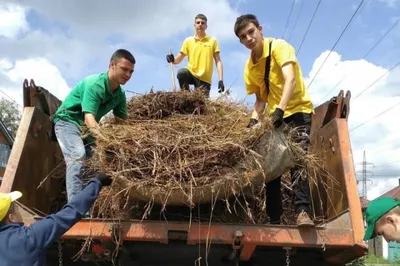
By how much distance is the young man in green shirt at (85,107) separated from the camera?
4.02 metres

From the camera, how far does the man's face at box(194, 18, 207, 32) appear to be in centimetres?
704

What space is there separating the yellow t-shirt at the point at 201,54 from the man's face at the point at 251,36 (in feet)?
8.61

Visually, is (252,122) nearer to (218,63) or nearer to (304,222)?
(304,222)

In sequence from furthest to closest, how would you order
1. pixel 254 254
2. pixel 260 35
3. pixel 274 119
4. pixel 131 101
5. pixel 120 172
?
pixel 131 101, pixel 260 35, pixel 254 254, pixel 274 119, pixel 120 172

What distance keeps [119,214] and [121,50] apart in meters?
1.27

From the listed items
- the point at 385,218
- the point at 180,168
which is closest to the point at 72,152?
the point at 180,168

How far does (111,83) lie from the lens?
14.4 feet

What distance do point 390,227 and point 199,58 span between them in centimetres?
483

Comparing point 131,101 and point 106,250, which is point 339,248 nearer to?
point 106,250

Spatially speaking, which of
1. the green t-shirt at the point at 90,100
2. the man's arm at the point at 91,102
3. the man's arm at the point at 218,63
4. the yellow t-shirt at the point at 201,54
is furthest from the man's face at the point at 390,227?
the man's arm at the point at 218,63

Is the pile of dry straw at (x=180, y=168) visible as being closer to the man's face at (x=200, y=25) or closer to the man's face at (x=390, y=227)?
the man's face at (x=390, y=227)

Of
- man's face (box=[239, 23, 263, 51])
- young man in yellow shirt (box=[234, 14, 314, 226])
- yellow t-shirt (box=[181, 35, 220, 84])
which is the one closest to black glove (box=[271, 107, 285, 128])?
young man in yellow shirt (box=[234, 14, 314, 226])

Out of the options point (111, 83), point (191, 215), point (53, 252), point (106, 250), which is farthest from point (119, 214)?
point (111, 83)

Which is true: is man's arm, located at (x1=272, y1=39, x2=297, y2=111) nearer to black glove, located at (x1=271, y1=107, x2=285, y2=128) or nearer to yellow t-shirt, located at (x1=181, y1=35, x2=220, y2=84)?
black glove, located at (x1=271, y1=107, x2=285, y2=128)
